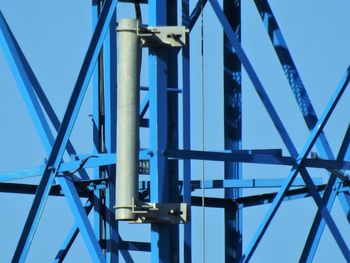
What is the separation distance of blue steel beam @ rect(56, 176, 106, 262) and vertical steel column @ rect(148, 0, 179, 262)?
129 cm

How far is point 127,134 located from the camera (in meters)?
33.2

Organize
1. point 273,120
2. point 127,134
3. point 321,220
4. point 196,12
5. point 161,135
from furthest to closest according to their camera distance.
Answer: point 196,12 → point 321,220 → point 273,120 → point 161,135 → point 127,134

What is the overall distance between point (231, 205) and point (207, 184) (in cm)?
168

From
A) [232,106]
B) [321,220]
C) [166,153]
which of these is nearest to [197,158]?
[166,153]

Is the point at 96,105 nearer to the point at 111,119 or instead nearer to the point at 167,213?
the point at 111,119

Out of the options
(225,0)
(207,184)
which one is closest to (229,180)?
(207,184)

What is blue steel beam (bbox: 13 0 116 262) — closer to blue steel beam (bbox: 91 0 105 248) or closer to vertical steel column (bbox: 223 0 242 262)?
blue steel beam (bbox: 91 0 105 248)

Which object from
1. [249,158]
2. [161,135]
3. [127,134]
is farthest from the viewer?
[249,158]

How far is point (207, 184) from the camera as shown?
1569 inches

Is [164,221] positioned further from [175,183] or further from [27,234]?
[27,234]

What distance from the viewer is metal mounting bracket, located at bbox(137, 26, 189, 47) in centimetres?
3400

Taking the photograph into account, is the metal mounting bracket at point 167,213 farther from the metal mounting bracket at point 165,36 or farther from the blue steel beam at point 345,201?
the blue steel beam at point 345,201

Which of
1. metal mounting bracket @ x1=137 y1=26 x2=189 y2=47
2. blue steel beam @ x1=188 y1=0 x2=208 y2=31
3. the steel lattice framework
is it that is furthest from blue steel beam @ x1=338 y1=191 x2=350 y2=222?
metal mounting bracket @ x1=137 y1=26 x2=189 y2=47

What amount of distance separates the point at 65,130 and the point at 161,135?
2.22 meters
